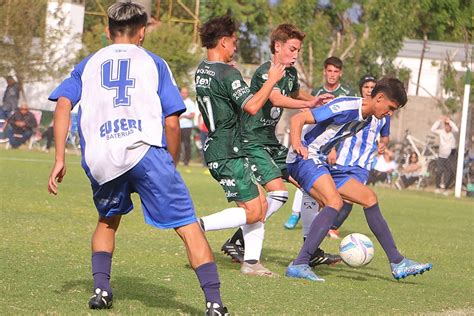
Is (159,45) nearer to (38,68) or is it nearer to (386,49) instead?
(38,68)

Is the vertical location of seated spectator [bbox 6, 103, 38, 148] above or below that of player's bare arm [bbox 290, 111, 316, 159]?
below

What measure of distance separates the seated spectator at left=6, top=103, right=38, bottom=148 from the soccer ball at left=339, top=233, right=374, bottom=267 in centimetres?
1975

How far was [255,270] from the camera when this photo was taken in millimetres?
8859

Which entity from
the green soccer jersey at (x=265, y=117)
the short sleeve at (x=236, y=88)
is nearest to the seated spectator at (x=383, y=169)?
the green soccer jersey at (x=265, y=117)

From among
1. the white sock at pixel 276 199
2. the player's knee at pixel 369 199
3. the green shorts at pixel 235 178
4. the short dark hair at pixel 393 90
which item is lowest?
the white sock at pixel 276 199

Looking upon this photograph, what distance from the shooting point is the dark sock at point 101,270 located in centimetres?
651

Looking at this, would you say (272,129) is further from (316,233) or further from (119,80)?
(119,80)

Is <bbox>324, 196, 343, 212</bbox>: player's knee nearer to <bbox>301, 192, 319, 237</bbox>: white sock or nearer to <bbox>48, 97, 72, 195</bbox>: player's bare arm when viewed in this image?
<bbox>301, 192, 319, 237</bbox>: white sock

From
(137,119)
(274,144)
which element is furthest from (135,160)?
(274,144)

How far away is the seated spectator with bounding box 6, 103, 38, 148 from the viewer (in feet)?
91.7

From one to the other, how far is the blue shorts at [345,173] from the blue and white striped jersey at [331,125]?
0.41 meters

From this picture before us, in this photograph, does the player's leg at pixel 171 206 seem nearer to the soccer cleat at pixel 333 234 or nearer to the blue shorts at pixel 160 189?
the blue shorts at pixel 160 189

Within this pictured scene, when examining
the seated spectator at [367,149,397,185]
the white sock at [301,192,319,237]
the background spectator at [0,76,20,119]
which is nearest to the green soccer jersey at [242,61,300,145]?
the white sock at [301,192,319,237]

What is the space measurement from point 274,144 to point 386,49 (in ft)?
96.0
